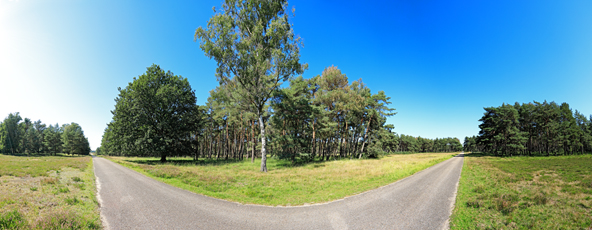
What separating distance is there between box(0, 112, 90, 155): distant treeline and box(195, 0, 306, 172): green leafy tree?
93.5m

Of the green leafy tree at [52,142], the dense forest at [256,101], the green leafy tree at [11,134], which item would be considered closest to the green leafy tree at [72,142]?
the green leafy tree at [52,142]

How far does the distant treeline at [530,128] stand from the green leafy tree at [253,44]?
67.8 meters

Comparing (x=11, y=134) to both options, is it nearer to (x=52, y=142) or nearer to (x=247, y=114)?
(x=52, y=142)

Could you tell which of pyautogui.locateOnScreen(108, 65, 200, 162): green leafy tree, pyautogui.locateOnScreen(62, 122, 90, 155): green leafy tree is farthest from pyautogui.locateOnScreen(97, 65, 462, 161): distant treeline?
pyautogui.locateOnScreen(62, 122, 90, 155): green leafy tree

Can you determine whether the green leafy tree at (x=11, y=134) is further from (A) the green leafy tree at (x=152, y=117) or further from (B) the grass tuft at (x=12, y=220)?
(B) the grass tuft at (x=12, y=220)

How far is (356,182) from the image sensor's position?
1315 cm

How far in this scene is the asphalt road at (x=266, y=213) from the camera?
6.12 metres

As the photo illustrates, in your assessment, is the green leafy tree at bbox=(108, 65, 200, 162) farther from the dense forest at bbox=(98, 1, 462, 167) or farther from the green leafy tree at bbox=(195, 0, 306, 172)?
the green leafy tree at bbox=(195, 0, 306, 172)

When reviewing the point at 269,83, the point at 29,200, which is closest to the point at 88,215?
the point at 29,200

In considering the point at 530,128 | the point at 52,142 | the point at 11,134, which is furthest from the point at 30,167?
the point at 530,128

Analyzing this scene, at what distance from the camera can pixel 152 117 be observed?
29422 mm

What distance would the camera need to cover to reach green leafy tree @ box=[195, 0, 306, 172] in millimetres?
18469

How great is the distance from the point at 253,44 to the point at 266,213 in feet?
56.9

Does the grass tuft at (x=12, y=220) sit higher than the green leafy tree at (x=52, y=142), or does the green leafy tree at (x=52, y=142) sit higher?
the grass tuft at (x=12, y=220)
